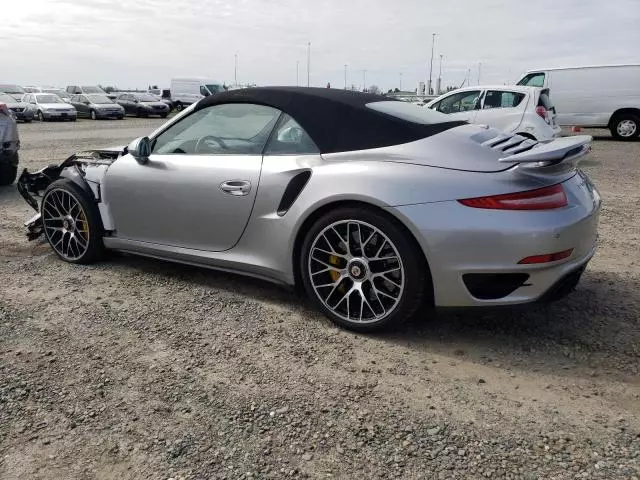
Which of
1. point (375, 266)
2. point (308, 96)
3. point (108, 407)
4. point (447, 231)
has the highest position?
point (308, 96)

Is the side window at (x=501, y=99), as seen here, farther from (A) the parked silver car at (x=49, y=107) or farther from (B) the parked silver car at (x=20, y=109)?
(A) the parked silver car at (x=49, y=107)

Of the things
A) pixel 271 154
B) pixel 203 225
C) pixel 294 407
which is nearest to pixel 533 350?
pixel 294 407

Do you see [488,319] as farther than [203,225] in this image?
No

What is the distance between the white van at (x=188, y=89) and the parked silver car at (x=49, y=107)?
780cm

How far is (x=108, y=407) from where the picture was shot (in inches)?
94.3

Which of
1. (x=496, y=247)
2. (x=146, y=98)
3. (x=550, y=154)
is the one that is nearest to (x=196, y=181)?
(x=496, y=247)

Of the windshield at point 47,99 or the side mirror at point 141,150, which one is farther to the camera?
the windshield at point 47,99

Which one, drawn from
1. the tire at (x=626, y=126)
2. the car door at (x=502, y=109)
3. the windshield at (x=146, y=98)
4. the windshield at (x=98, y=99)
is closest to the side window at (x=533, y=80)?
the tire at (x=626, y=126)

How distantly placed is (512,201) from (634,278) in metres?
1.86

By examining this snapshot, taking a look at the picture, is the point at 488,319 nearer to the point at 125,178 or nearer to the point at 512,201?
the point at 512,201

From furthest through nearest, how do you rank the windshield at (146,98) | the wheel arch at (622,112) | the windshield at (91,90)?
the windshield at (91,90), the windshield at (146,98), the wheel arch at (622,112)

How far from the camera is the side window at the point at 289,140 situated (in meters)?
3.25

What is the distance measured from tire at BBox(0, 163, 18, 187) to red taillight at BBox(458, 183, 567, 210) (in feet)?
22.5

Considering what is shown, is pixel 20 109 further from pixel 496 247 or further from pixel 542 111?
pixel 496 247
